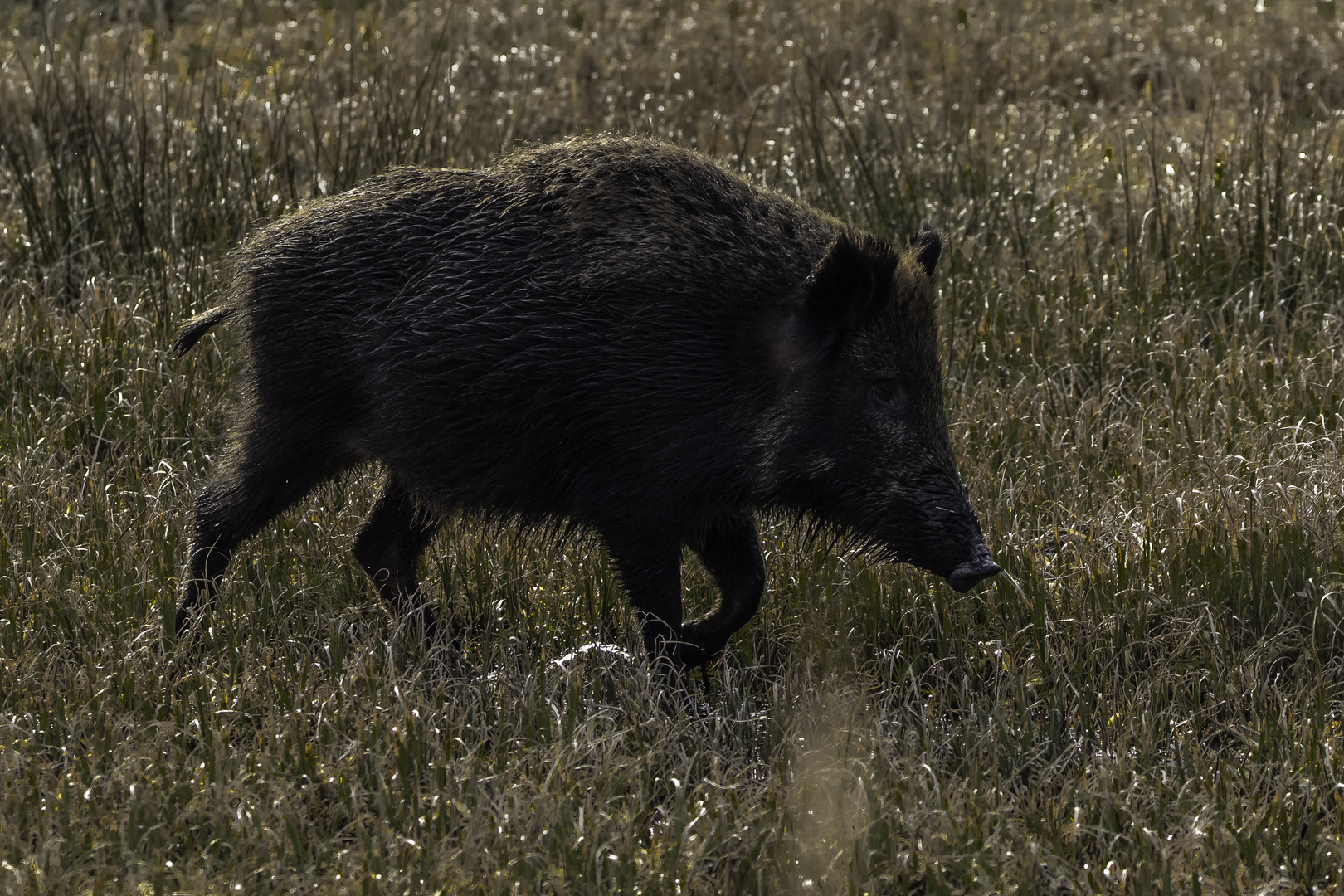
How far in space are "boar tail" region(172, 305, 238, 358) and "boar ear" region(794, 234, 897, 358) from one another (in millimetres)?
1586

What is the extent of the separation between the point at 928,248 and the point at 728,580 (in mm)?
1026

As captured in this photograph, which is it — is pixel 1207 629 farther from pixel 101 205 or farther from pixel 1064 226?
pixel 101 205

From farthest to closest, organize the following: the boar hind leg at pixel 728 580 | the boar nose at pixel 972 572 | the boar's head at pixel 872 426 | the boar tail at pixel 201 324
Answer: the boar tail at pixel 201 324
the boar hind leg at pixel 728 580
the boar's head at pixel 872 426
the boar nose at pixel 972 572

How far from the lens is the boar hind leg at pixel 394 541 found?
428 centimetres

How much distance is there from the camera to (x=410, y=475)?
3.88 m

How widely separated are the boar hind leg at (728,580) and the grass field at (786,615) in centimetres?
14

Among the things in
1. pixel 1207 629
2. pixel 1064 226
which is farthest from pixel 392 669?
pixel 1064 226

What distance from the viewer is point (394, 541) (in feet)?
14.1

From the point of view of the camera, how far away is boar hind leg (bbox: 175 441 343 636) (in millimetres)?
3953

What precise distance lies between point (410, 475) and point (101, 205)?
3.20 metres

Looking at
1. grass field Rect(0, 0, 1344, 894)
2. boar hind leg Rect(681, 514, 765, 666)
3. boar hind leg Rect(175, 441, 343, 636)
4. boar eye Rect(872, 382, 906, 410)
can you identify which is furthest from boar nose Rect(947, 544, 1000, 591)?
boar hind leg Rect(175, 441, 343, 636)

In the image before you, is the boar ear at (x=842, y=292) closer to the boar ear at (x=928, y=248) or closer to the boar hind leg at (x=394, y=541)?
the boar ear at (x=928, y=248)

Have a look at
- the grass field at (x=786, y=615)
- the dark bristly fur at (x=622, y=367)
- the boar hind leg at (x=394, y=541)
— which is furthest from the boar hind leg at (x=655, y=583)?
the boar hind leg at (x=394, y=541)

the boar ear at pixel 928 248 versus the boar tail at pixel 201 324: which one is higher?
the boar ear at pixel 928 248
